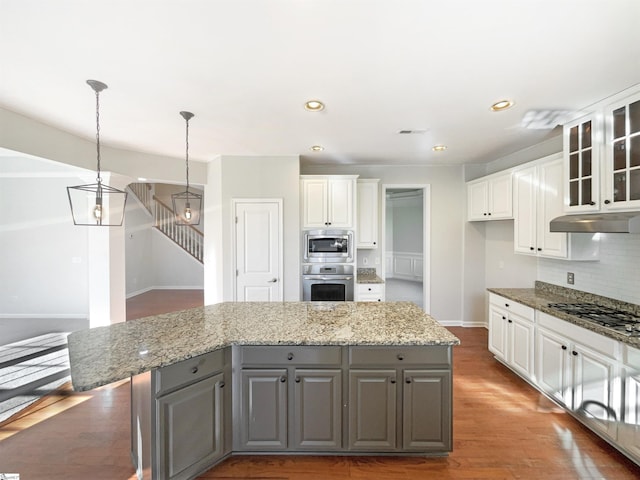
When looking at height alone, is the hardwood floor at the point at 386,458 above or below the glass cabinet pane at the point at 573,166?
below

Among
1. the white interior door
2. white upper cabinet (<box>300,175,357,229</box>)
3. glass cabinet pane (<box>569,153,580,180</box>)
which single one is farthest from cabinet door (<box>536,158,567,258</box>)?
the white interior door

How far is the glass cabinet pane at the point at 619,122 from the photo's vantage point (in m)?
2.15

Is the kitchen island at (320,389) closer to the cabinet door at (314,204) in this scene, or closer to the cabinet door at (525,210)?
the cabinet door at (525,210)

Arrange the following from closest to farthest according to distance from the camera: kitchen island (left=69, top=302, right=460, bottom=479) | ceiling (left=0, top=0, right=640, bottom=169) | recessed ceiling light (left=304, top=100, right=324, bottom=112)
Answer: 1. ceiling (left=0, top=0, right=640, bottom=169)
2. kitchen island (left=69, top=302, right=460, bottom=479)
3. recessed ceiling light (left=304, top=100, right=324, bottom=112)

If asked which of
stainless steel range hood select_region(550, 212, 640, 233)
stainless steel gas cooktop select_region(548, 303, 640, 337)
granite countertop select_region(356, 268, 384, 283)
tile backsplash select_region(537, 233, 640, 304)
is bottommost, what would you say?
stainless steel gas cooktop select_region(548, 303, 640, 337)

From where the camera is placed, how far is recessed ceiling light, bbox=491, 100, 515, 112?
7.63ft

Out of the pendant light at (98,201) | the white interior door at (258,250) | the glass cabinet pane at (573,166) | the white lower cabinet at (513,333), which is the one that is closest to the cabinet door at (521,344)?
the white lower cabinet at (513,333)

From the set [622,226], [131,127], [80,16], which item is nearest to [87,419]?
[131,127]

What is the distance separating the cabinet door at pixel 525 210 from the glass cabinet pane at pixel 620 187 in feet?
2.94

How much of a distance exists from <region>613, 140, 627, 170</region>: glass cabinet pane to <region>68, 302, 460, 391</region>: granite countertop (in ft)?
6.28

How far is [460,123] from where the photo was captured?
2.82 meters

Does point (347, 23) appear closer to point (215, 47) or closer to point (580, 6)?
point (215, 47)

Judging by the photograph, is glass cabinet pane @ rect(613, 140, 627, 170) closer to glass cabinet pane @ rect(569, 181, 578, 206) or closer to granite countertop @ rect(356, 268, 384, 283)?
glass cabinet pane @ rect(569, 181, 578, 206)

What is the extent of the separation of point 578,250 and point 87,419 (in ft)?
15.7
